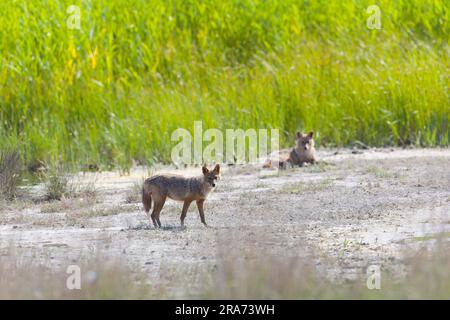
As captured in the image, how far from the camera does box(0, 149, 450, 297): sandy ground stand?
9.18m

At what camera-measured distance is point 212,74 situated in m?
19.0

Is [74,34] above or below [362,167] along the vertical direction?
above

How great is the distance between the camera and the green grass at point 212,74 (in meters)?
17.2

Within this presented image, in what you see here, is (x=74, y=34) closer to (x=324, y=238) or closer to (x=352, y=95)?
(x=352, y=95)

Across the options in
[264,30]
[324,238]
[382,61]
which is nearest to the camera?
[324,238]

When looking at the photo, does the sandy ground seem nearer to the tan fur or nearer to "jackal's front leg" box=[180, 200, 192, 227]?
"jackal's front leg" box=[180, 200, 192, 227]

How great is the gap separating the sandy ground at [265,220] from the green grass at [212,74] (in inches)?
63.2

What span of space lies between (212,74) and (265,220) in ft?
26.8

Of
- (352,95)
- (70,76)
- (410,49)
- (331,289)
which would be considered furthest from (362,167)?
(331,289)

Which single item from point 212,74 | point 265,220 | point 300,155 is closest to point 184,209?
point 265,220

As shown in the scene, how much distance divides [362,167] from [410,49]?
14.4 feet

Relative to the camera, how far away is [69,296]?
23.5 feet

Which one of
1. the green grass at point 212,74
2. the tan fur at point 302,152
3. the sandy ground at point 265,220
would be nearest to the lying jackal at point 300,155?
the tan fur at point 302,152

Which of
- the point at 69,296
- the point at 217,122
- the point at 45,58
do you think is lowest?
the point at 69,296
